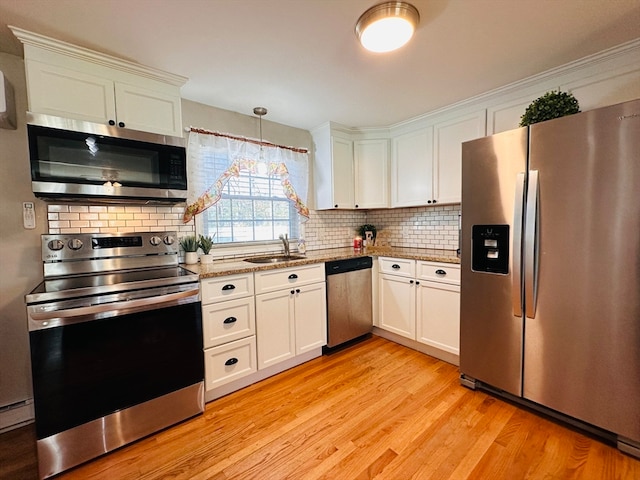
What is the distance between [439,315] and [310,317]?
112cm

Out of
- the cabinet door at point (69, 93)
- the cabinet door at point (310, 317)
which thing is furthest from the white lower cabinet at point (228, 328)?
the cabinet door at point (69, 93)

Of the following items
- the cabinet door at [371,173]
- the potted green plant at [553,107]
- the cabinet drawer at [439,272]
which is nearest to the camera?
the potted green plant at [553,107]

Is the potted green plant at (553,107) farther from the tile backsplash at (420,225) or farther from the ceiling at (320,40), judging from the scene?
the tile backsplash at (420,225)

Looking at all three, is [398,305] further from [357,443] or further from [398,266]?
[357,443]

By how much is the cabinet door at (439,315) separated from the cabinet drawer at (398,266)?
0.16 metres

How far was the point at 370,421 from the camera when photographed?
1.78 meters

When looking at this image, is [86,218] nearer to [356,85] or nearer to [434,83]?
[356,85]

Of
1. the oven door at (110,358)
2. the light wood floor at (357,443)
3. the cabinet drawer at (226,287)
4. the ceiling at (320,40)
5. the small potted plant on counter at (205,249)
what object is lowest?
the light wood floor at (357,443)

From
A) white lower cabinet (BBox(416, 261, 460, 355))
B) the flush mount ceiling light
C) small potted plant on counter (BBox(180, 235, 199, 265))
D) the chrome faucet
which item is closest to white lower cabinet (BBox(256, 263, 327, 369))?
the chrome faucet

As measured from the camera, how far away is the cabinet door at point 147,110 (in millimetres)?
1837

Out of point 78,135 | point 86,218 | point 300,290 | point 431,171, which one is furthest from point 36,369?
point 431,171

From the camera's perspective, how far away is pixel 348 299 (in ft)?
9.17

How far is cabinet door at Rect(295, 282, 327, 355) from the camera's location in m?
2.46

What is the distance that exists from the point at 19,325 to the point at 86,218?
2.54 ft
